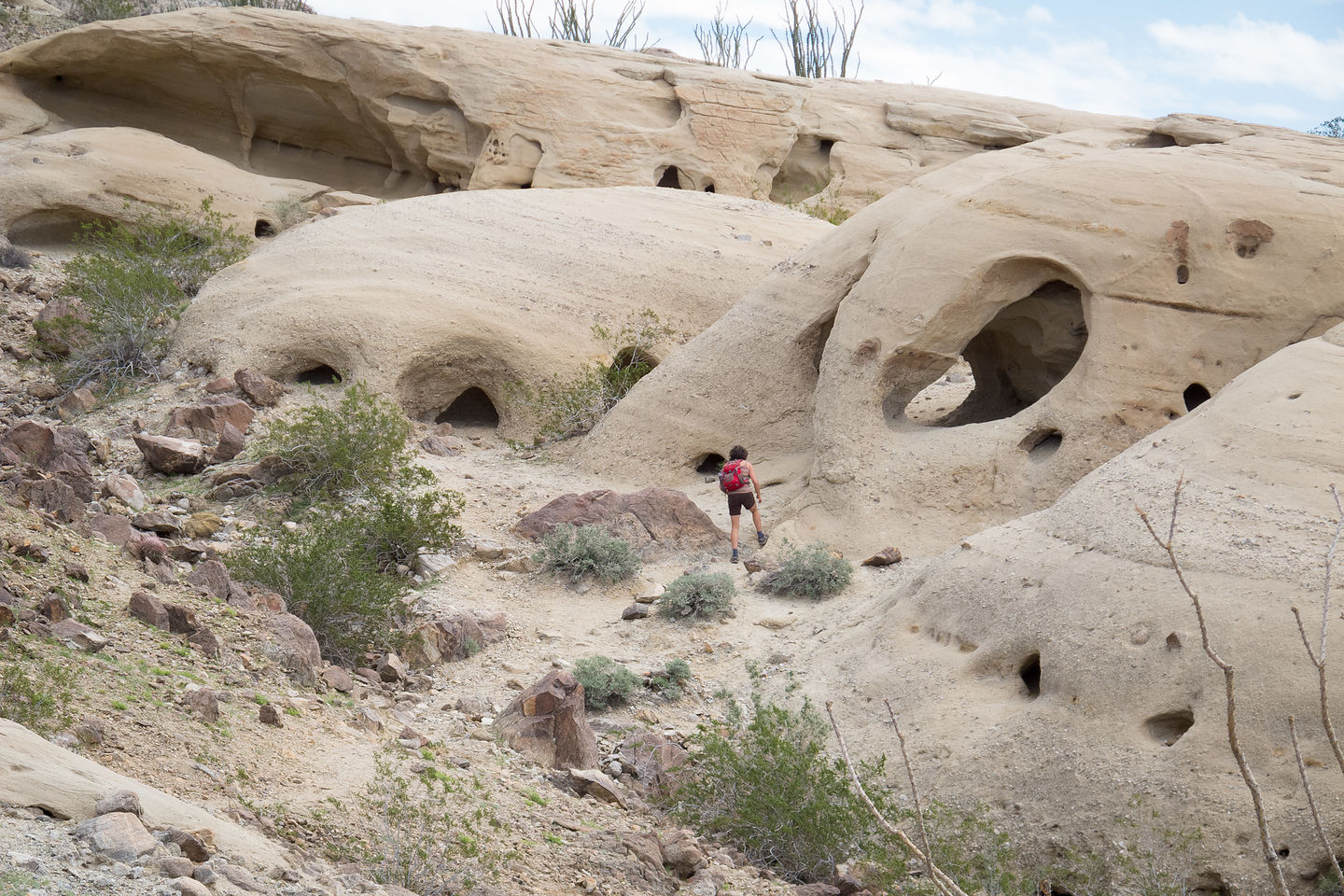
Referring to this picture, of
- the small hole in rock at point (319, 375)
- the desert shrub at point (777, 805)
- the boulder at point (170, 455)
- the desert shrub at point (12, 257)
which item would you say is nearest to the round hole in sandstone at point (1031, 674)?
the desert shrub at point (777, 805)

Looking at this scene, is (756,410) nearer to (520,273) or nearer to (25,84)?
(520,273)

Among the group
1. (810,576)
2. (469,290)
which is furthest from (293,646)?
(469,290)

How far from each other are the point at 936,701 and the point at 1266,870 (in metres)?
1.77

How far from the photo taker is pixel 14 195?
14820 millimetres

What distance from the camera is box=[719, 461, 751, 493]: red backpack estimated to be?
935cm

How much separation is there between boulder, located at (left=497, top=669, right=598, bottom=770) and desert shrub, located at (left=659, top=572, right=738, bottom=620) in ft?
6.61

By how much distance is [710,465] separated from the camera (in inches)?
448

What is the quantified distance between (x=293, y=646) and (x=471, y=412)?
6999mm

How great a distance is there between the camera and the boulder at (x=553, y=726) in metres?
5.78

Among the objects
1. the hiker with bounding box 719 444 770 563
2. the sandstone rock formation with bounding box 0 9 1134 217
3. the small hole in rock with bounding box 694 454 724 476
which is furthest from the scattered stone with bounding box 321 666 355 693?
the sandstone rock formation with bounding box 0 9 1134 217

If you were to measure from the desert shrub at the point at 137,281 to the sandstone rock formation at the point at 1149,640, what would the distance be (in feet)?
26.6

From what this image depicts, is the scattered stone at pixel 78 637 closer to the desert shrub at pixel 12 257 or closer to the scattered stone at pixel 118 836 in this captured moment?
the scattered stone at pixel 118 836

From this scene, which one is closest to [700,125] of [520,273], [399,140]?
[399,140]

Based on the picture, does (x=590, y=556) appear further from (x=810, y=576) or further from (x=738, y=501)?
(x=810, y=576)
